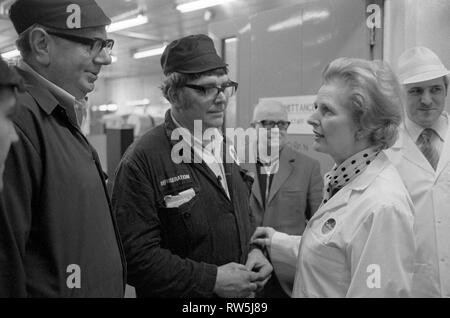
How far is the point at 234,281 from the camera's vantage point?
3.77 ft

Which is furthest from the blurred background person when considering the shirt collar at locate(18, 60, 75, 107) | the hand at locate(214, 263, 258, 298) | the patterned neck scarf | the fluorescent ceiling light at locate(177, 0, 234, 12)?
the fluorescent ceiling light at locate(177, 0, 234, 12)

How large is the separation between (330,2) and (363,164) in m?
1.36

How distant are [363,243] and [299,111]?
1.48 metres

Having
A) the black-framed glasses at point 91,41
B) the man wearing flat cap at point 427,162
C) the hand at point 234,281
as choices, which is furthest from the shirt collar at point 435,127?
the black-framed glasses at point 91,41

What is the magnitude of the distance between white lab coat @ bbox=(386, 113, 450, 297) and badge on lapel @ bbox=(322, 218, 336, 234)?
533 millimetres

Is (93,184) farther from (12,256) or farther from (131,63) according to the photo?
(131,63)

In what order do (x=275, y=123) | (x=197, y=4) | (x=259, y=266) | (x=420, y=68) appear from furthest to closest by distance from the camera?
(x=197, y=4), (x=275, y=123), (x=420, y=68), (x=259, y=266)

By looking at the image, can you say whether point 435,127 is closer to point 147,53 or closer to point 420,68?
point 420,68

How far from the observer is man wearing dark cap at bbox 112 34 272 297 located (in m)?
1.12

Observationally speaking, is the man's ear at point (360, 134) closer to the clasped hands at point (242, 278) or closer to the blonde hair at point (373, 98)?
the blonde hair at point (373, 98)

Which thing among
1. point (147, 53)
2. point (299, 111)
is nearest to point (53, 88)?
point (299, 111)

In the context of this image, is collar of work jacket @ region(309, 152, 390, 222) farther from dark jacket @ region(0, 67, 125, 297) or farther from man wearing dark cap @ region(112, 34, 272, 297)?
dark jacket @ region(0, 67, 125, 297)

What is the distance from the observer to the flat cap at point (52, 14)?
0.94 meters

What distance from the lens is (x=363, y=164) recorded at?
1.03m
